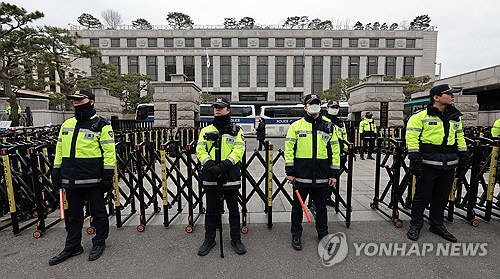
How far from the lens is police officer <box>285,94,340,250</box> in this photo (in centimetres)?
337

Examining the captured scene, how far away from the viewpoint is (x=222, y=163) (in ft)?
10.5

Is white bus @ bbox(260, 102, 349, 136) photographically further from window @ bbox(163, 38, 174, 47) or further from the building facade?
window @ bbox(163, 38, 174, 47)

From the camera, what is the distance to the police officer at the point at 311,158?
337 centimetres

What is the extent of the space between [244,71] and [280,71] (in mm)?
6615

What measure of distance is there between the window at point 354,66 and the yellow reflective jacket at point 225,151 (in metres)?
50.1

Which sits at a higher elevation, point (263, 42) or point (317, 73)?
point (263, 42)

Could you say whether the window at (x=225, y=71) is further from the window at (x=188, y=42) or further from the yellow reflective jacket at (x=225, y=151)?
the yellow reflective jacket at (x=225, y=151)

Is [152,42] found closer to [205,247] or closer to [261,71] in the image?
[261,71]

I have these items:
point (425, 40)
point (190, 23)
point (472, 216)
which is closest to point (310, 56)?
point (425, 40)

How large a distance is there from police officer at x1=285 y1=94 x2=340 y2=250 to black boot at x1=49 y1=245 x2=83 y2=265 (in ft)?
9.02

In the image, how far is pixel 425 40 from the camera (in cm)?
4916

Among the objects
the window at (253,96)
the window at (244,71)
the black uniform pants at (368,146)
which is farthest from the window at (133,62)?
the black uniform pants at (368,146)

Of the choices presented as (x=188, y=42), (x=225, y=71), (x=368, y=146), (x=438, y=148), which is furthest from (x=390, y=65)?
(x=438, y=148)

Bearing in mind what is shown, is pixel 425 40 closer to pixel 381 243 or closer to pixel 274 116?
pixel 274 116
